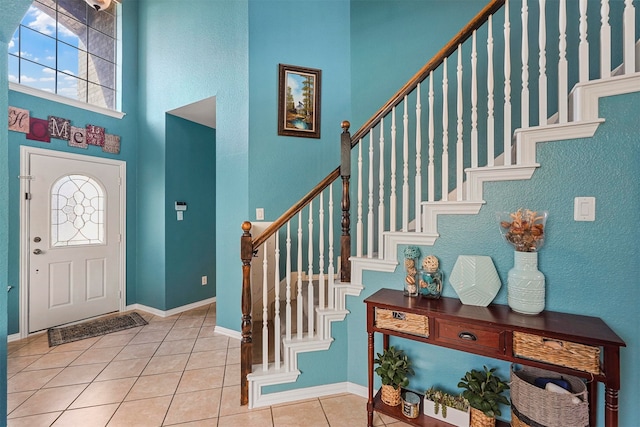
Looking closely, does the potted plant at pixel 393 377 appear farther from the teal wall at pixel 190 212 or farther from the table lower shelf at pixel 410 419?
the teal wall at pixel 190 212

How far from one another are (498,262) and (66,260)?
447 centimetres

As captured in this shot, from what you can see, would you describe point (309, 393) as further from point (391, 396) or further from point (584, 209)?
point (584, 209)

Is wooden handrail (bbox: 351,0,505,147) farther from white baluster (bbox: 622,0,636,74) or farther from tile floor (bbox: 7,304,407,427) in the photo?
tile floor (bbox: 7,304,407,427)

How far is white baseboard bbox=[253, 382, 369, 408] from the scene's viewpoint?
205cm

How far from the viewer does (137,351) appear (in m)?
2.86

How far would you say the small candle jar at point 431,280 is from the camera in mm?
1765

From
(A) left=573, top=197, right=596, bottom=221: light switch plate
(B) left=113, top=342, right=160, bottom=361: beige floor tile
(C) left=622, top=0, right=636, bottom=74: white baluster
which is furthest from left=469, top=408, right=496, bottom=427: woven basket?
(B) left=113, top=342, right=160, bottom=361: beige floor tile

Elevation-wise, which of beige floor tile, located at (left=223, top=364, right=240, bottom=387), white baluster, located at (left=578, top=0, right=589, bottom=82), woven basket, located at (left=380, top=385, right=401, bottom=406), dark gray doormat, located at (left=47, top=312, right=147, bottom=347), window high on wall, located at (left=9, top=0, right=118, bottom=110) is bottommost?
beige floor tile, located at (left=223, top=364, right=240, bottom=387)

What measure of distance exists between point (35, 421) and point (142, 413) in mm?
655

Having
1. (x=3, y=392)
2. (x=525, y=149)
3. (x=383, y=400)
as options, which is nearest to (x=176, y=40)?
(x=3, y=392)

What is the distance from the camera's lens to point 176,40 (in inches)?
148

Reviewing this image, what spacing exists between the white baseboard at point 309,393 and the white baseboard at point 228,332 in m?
1.20

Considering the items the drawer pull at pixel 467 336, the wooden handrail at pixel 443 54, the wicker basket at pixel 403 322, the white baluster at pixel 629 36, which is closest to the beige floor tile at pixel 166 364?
the wicker basket at pixel 403 322

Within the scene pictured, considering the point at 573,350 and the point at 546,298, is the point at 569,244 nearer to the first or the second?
the point at 546,298
